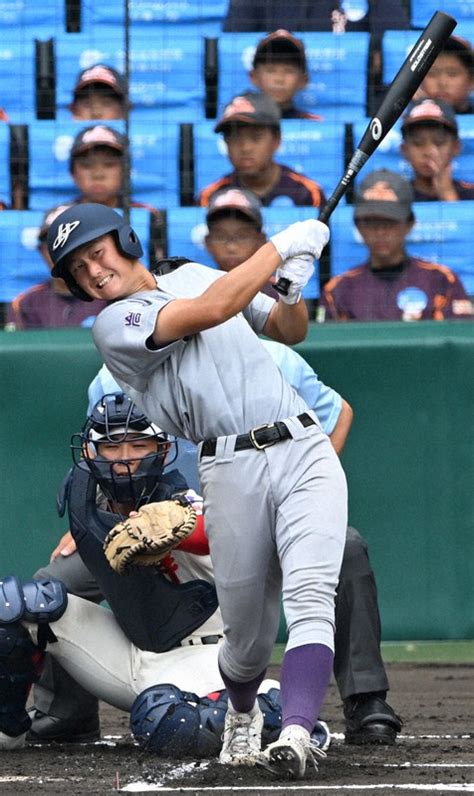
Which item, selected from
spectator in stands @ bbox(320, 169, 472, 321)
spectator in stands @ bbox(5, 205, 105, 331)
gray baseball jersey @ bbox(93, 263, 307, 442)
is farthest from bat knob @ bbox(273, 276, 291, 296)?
spectator in stands @ bbox(5, 205, 105, 331)

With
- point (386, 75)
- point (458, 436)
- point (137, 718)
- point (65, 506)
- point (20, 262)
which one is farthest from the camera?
point (386, 75)

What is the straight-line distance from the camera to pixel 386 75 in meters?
7.41

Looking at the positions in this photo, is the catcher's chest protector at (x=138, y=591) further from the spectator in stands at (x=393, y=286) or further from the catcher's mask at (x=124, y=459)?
the spectator in stands at (x=393, y=286)

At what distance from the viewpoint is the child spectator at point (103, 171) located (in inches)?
271

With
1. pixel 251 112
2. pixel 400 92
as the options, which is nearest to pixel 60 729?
pixel 400 92

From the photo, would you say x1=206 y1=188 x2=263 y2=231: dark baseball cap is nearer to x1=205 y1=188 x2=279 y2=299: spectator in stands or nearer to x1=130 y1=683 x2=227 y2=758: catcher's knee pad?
x1=205 y1=188 x2=279 y2=299: spectator in stands

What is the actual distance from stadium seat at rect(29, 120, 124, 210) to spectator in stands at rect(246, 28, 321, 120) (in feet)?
2.73

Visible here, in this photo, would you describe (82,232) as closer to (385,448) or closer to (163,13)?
(385,448)

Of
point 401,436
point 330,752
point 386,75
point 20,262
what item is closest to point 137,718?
point 330,752

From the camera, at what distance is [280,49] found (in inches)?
290

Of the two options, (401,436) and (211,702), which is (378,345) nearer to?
(401,436)

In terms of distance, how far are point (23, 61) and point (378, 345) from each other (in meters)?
2.72

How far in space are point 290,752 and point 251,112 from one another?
4.64 meters

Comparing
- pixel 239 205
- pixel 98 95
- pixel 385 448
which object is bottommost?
pixel 385 448
